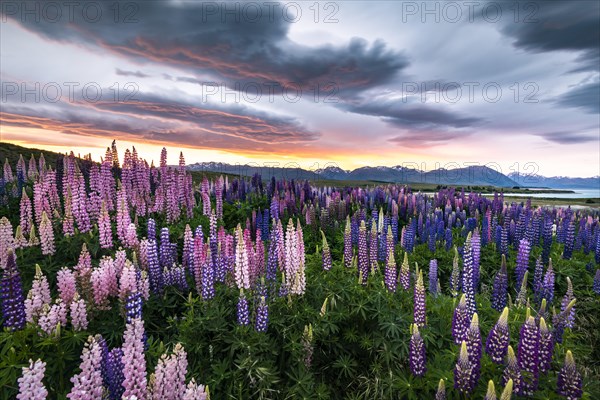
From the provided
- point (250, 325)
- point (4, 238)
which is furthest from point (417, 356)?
point (4, 238)

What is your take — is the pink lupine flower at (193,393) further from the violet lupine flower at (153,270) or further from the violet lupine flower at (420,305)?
the violet lupine flower at (153,270)

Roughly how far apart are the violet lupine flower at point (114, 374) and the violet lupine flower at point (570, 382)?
15.1 feet

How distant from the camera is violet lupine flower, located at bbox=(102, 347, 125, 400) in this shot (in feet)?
11.3

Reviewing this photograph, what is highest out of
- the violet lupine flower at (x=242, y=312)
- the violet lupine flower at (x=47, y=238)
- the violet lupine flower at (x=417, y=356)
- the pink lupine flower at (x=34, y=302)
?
the violet lupine flower at (x=47, y=238)

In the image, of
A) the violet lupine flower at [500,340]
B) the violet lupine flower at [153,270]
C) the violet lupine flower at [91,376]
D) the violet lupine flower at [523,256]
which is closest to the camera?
the violet lupine flower at [91,376]

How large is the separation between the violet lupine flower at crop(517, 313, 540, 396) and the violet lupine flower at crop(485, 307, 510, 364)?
7.3 inches

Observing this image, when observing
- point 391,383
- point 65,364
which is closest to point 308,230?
point 391,383

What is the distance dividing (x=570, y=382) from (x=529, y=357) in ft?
1.29

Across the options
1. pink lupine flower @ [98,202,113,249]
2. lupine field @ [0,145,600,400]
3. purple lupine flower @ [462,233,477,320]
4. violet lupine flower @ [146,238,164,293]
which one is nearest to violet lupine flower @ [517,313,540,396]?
lupine field @ [0,145,600,400]

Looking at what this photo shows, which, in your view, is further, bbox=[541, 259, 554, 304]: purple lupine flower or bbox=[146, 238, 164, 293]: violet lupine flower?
bbox=[541, 259, 554, 304]: purple lupine flower

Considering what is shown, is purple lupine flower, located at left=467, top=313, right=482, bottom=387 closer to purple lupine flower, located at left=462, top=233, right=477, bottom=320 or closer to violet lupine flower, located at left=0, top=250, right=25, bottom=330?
purple lupine flower, located at left=462, top=233, right=477, bottom=320

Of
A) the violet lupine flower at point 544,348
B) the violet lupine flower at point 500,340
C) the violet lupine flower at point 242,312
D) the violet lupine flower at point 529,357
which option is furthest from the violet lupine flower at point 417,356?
the violet lupine flower at point 242,312

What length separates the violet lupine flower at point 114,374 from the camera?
11.3 ft

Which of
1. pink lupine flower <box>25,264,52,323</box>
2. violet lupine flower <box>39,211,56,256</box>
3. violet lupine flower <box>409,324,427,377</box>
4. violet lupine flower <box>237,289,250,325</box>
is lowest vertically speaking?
violet lupine flower <box>409,324,427,377</box>
